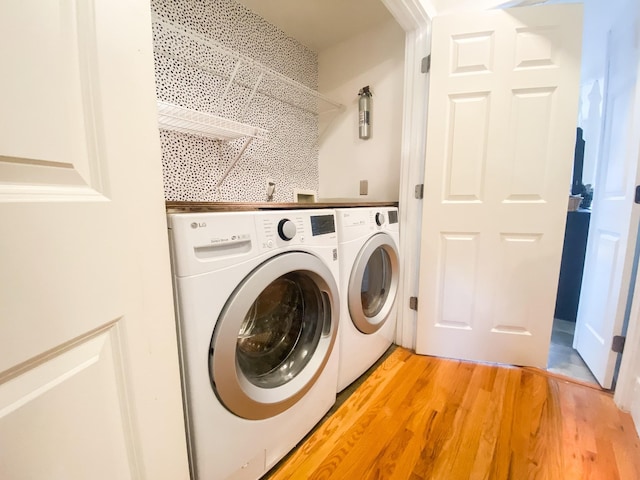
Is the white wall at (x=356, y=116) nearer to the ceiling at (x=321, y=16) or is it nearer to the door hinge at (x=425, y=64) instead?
the ceiling at (x=321, y=16)

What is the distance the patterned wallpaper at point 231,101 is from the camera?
1269 mm

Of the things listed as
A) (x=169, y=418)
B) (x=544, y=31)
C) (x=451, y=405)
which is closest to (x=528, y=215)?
(x=544, y=31)

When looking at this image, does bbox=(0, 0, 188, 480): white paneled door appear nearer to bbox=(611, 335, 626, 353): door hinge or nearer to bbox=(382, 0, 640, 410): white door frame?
bbox=(382, 0, 640, 410): white door frame

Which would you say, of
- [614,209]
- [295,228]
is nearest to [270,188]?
[295,228]

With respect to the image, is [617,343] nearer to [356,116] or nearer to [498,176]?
[498,176]

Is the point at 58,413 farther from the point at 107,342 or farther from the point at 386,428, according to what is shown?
the point at 386,428

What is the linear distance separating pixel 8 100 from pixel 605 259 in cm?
208

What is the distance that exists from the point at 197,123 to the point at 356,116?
A: 1.15 metres

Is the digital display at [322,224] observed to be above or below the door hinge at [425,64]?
below

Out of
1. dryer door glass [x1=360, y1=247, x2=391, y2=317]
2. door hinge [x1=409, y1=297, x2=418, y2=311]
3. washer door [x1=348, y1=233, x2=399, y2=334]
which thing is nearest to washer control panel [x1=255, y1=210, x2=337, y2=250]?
washer door [x1=348, y1=233, x2=399, y2=334]

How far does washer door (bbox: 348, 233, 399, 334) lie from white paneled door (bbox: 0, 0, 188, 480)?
2.59 ft

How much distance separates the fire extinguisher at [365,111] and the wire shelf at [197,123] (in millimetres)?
841

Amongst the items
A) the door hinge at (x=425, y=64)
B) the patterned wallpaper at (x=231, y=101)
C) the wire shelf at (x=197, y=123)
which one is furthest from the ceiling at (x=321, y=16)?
the wire shelf at (x=197, y=123)

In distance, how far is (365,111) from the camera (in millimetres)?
1794
